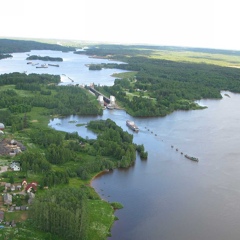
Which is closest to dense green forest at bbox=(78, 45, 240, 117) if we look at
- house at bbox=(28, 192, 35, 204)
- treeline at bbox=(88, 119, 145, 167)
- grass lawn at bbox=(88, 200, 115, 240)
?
treeline at bbox=(88, 119, 145, 167)

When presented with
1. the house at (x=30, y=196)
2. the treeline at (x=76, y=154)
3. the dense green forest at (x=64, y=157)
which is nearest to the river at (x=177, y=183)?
the treeline at (x=76, y=154)

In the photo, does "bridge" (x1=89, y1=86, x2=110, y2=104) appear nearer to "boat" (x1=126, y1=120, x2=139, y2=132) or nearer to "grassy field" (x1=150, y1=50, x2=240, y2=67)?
"boat" (x1=126, y1=120, x2=139, y2=132)

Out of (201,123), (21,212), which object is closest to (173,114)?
(201,123)

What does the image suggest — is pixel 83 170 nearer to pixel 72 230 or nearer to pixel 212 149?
pixel 72 230

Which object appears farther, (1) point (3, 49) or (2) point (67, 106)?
(1) point (3, 49)

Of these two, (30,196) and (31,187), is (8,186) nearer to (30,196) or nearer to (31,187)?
(31,187)

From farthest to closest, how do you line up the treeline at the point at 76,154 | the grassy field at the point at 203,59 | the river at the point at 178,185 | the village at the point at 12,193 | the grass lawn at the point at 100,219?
1. the grassy field at the point at 203,59
2. the treeline at the point at 76,154
3. the river at the point at 178,185
4. the village at the point at 12,193
5. the grass lawn at the point at 100,219

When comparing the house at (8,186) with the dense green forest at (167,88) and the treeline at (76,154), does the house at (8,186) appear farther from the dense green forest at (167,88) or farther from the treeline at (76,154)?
the dense green forest at (167,88)
